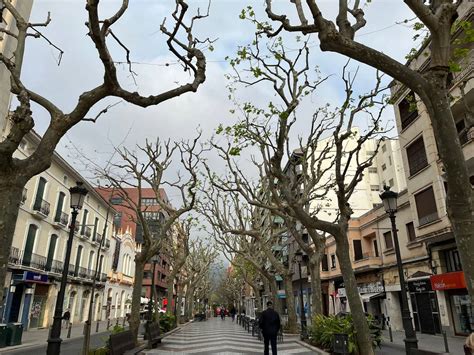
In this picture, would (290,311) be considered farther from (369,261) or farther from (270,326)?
(369,261)

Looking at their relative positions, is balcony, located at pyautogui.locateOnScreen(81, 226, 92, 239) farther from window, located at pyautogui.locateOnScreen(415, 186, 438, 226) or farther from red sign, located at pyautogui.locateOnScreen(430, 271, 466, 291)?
red sign, located at pyautogui.locateOnScreen(430, 271, 466, 291)

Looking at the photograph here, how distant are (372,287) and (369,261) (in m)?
1.92

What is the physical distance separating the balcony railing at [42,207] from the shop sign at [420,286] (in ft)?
80.8

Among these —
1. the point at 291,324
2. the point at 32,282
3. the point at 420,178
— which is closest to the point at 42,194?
the point at 32,282

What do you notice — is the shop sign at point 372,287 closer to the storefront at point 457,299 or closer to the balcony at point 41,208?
the storefront at point 457,299

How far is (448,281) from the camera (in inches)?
697

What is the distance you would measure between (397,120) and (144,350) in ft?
65.4

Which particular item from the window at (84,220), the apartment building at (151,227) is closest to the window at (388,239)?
the window at (84,220)

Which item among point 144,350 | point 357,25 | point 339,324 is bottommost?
point 144,350

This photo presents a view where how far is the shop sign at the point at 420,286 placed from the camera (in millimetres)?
20094

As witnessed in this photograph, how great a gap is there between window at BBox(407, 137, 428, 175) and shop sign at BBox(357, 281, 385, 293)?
942 cm

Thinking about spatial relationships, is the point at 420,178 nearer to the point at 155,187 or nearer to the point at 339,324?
the point at 339,324

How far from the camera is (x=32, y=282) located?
24875 mm

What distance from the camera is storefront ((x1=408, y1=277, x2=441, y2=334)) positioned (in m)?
19.6
